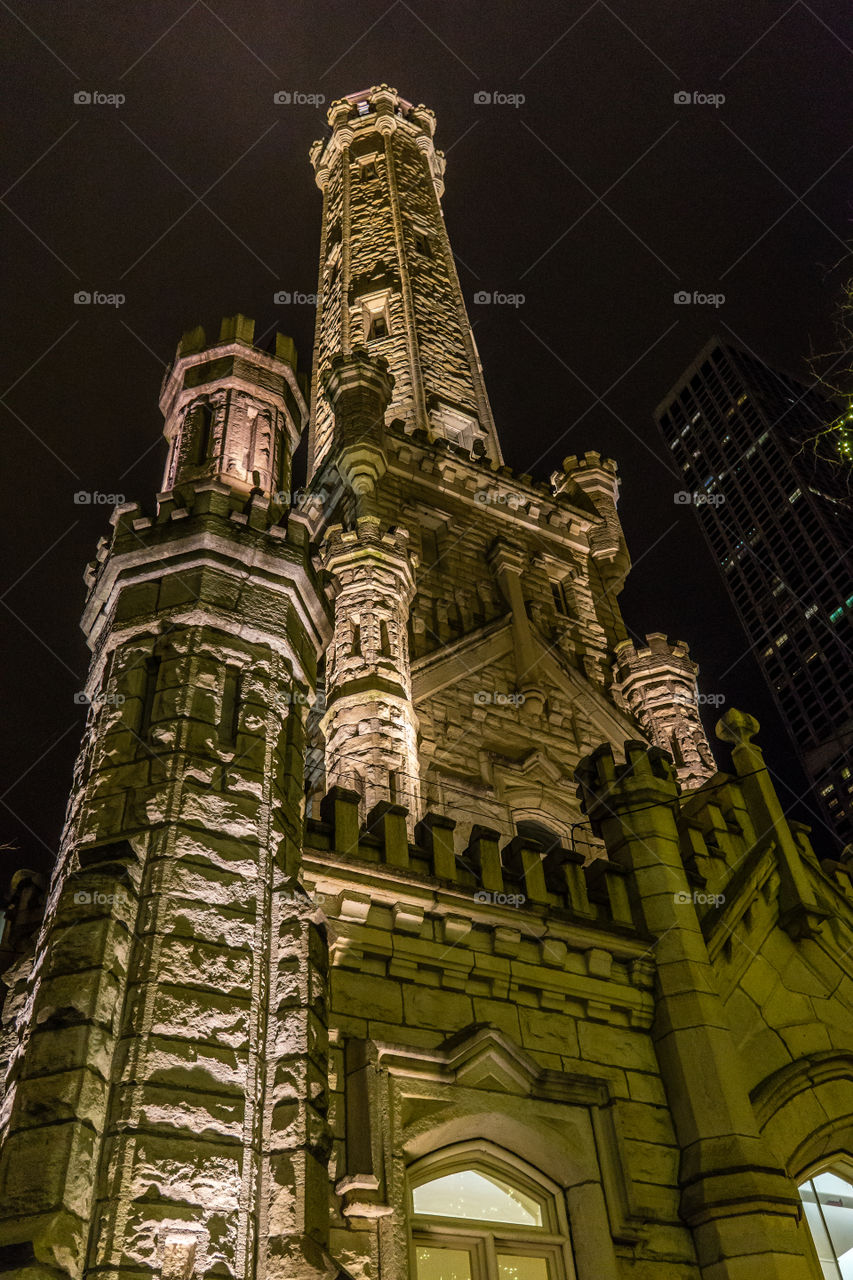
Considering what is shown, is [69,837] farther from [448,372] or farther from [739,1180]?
[448,372]

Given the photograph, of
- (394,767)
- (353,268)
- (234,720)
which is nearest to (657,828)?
(394,767)

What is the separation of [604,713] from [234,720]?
47.8 ft

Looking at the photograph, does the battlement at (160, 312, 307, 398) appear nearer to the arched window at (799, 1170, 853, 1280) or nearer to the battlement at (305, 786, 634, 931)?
the battlement at (305, 786, 634, 931)

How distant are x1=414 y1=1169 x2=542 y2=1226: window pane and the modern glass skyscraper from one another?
48.7 m

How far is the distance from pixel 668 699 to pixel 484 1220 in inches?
561

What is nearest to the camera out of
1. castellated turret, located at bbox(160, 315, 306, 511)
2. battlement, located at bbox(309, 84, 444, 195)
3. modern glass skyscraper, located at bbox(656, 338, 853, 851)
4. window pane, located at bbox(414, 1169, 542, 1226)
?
window pane, located at bbox(414, 1169, 542, 1226)

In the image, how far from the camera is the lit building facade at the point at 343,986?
6.68 metres

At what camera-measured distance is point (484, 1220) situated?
9.69 metres

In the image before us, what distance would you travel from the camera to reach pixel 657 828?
508 inches

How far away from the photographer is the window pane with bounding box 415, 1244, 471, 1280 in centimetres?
917

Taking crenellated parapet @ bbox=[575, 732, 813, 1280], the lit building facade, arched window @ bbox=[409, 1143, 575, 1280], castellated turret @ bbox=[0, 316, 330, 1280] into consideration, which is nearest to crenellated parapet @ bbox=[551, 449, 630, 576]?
the lit building facade

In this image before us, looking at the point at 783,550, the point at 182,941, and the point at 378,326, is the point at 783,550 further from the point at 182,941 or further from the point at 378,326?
the point at 182,941

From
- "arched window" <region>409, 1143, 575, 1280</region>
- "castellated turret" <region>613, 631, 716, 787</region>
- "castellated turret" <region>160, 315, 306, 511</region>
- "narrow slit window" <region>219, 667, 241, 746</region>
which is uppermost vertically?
"castellated turret" <region>613, 631, 716, 787</region>

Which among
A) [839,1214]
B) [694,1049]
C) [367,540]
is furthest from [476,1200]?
[367,540]
